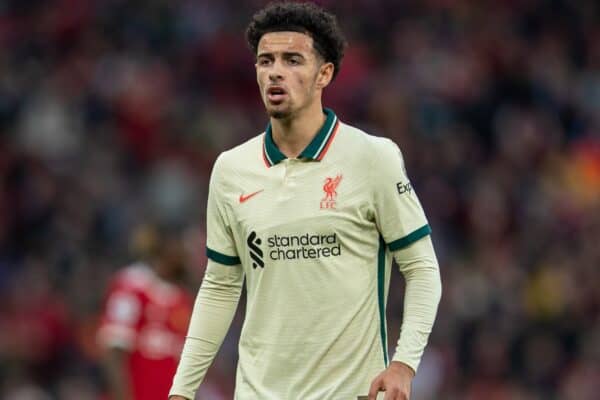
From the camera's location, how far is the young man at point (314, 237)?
5.33 metres

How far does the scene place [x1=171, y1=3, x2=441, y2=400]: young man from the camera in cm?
533

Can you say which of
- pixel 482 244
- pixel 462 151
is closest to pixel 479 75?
pixel 462 151

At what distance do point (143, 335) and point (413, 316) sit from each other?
405cm

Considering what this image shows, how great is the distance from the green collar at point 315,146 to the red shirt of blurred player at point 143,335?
12.0ft

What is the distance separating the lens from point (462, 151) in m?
14.3

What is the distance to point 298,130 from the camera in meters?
5.51

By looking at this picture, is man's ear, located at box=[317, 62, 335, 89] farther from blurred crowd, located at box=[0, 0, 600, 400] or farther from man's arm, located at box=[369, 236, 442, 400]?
blurred crowd, located at box=[0, 0, 600, 400]

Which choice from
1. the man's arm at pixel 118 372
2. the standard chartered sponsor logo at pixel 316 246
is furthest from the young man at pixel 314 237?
the man's arm at pixel 118 372

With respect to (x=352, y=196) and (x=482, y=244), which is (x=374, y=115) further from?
(x=352, y=196)

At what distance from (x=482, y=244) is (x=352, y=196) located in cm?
836

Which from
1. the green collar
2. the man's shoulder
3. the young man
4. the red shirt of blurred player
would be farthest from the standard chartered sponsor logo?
the red shirt of blurred player

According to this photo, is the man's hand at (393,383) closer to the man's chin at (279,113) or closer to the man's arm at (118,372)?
the man's chin at (279,113)

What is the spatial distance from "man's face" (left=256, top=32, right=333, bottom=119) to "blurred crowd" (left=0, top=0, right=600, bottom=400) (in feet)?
17.5

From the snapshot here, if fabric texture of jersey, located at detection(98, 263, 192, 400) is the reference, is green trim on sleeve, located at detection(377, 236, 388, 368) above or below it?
→ above
